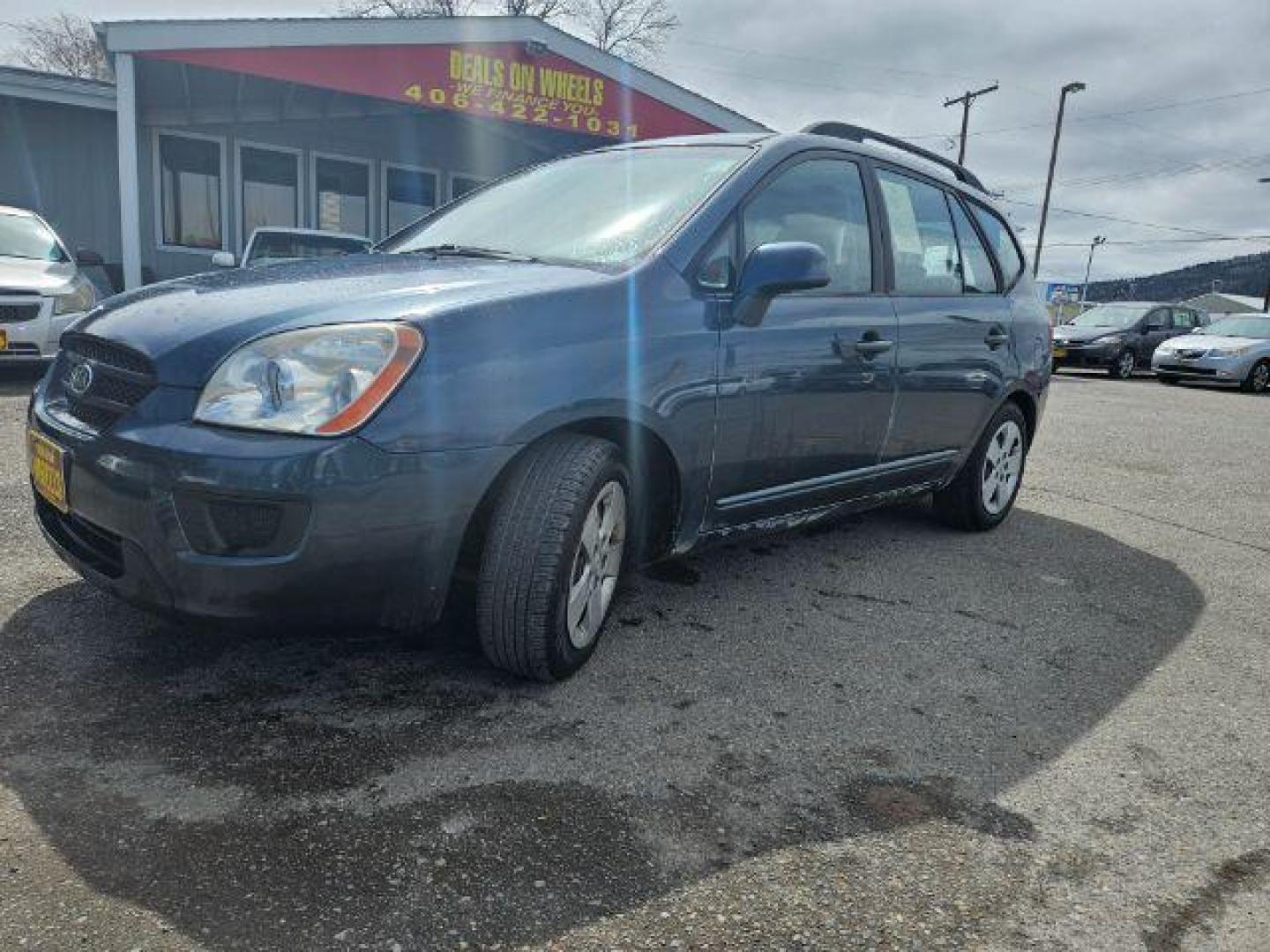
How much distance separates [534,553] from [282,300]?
852 mm

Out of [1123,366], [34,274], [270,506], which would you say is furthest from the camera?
[1123,366]

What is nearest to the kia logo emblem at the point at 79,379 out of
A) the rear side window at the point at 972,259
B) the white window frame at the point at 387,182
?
the rear side window at the point at 972,259

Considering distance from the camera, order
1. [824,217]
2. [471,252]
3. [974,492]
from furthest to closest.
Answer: [974,492], [824,217], [471,252]

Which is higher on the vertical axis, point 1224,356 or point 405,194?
point 405,194

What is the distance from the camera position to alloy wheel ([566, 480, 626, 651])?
8.32 feet

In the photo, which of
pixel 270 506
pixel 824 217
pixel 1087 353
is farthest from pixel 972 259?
pixel 1087 353

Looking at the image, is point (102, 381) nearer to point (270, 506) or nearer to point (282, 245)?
point (270, 506)

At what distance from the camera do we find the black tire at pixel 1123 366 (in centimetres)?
1781

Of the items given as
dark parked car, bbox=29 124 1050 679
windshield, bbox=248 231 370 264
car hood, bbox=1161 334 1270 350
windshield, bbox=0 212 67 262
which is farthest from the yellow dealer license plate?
car hood, bbox=1161 334 1270 350

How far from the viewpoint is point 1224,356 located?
16.4 metres

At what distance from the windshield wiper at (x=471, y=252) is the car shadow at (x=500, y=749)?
45.9 inches

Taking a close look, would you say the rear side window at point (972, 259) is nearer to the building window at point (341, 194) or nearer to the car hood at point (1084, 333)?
the building window at point (341, 194)

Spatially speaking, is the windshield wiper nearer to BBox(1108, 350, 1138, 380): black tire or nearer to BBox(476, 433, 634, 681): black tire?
BBox(476, 433, 634, 681): black tire

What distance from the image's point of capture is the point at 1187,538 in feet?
16.1
